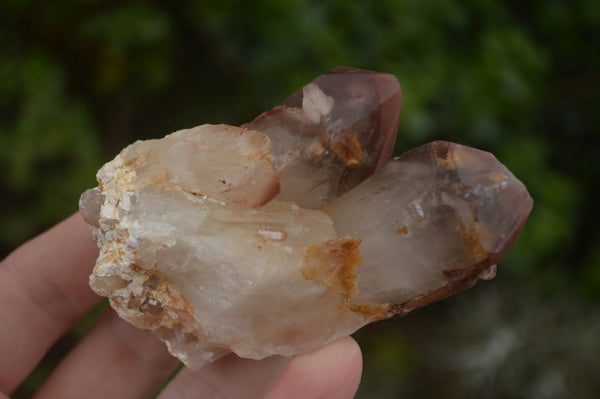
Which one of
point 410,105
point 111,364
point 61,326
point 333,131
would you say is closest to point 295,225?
point 333,131

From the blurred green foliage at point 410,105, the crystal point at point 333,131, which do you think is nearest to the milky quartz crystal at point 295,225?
the crystal point at point 333,131

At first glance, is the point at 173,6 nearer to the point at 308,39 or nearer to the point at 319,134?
the point at 308,39

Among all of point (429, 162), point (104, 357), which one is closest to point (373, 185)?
point (429, 162)

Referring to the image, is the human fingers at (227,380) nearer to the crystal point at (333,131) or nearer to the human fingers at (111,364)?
the human fingers at (111,364)

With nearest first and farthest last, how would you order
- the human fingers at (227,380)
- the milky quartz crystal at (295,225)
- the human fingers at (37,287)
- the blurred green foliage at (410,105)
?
1. the milky quartz crystal at (295,225)
2. the human fingers at (227,380)
3. the human fingers at (37,287)
4. the blurred green foliage at (410,105)

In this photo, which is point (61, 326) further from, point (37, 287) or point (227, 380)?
point (227, 380)

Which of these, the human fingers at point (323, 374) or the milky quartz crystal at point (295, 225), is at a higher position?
the milky quartz crystal at point (295, 225)
